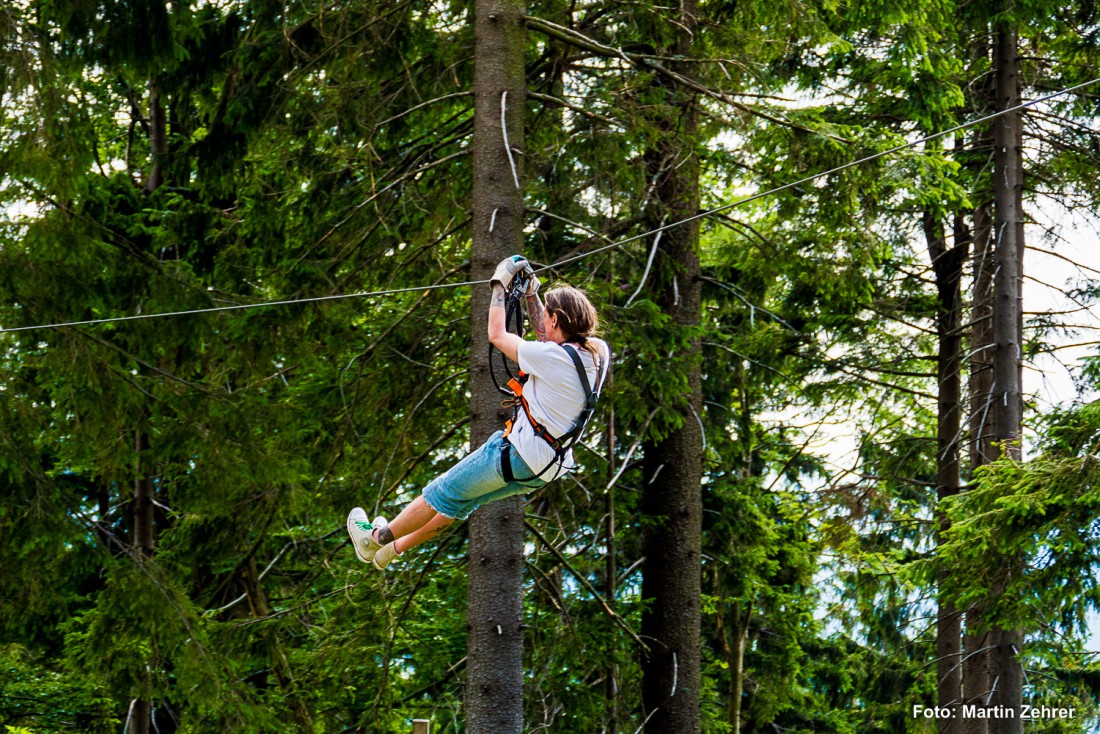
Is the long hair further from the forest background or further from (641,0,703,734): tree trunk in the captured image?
(641,0,703,734): tree trunk

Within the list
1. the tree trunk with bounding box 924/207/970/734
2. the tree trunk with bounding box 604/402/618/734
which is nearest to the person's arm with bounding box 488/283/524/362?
the tree trunk with bounding box 604/402/618/734

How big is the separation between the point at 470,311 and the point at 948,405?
7036 mm

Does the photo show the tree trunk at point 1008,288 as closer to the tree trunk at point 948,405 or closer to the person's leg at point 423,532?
the tree trunk at point 948,405

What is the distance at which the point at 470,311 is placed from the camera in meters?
9.09

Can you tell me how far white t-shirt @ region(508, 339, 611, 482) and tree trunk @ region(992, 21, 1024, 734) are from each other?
7.20 metres

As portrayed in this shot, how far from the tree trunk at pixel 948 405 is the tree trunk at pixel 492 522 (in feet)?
21.3

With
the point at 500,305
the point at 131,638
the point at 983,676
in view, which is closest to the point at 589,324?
the point at 500,305

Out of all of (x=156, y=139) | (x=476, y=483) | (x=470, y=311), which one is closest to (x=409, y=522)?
(x=476, y=483)

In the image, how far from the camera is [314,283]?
9461mm

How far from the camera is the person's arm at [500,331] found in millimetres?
5219

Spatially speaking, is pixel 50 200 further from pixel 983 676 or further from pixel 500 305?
pixel 983 676

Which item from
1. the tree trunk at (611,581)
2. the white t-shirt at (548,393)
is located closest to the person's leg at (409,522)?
the white t-shirt at (548,393)

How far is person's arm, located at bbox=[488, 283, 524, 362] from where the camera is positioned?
5219mm

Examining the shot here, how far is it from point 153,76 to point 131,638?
4.74 meters
